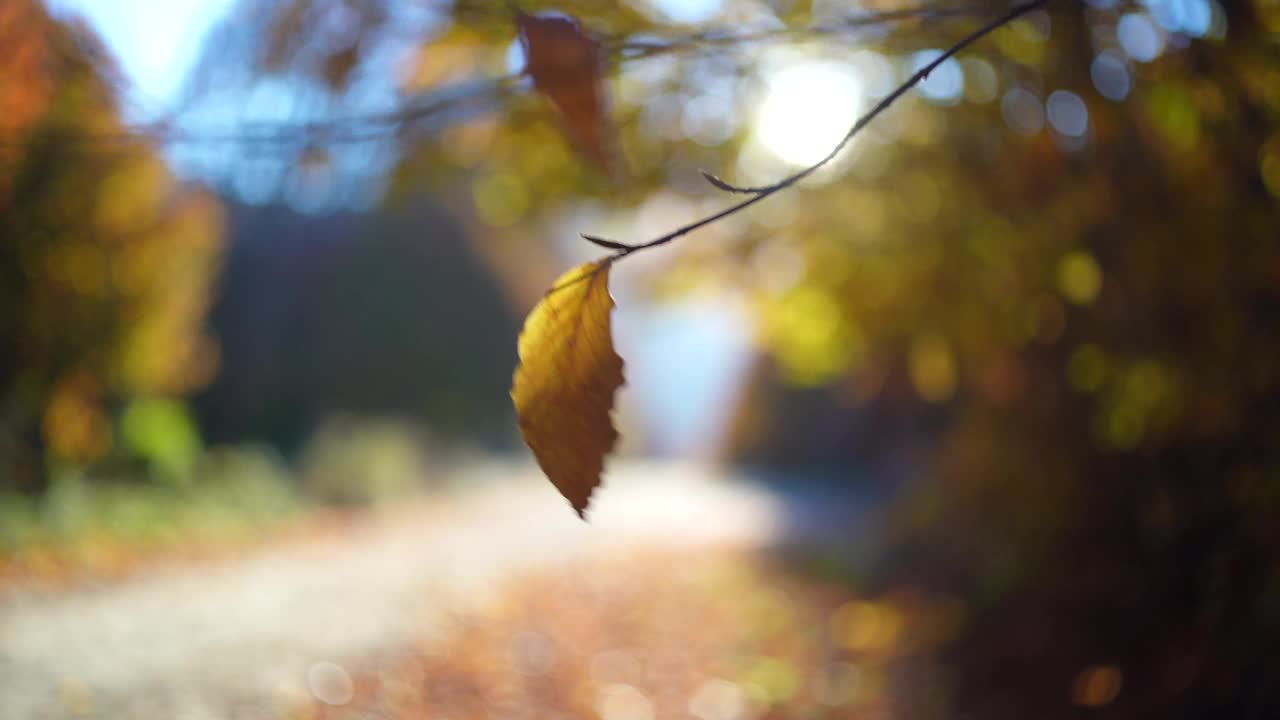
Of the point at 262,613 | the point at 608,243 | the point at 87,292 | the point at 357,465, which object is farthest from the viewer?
the point at 357,465

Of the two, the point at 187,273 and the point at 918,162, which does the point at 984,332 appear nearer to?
the point at 918,162

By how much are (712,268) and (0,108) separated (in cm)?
378

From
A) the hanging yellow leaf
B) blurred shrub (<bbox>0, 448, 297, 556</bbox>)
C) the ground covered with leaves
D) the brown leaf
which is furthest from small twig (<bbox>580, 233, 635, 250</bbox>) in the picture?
blurred shrub (<bbox>0, 448, 297, 556</bbox>)

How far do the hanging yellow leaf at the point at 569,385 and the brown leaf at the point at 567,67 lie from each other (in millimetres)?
505

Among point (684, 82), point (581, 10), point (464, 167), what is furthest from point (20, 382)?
point (581, 10)

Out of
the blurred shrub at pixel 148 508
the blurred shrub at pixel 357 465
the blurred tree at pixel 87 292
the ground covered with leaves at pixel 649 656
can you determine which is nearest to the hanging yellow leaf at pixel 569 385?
the ground covered with leaves at pixel 649 656

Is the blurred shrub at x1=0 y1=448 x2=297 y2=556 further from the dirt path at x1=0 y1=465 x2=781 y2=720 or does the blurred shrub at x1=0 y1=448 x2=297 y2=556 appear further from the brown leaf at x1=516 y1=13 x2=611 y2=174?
the brown leaf at x1=516 y1=13 x2=611 y2=174

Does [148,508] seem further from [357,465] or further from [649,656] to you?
[649,656]

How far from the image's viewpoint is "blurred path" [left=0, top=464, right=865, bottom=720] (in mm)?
3043

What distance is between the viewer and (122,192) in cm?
710

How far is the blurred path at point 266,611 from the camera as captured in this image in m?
3.04

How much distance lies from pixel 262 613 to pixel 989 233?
13.7ft

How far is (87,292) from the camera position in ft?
23.9

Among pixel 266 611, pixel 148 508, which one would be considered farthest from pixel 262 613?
pixel 148 508
